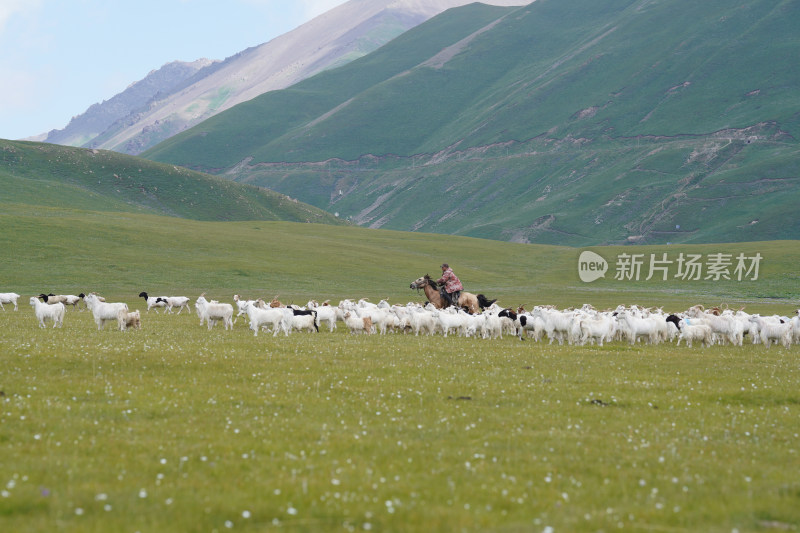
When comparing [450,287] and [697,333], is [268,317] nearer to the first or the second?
[450,287]

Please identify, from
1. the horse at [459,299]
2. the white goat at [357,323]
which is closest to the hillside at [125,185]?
the horse at [459,299]

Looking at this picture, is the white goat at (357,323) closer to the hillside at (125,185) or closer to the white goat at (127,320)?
the white goat at (127,320)

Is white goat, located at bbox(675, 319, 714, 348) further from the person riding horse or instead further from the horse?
the person riding horse

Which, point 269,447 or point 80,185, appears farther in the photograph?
point 80,185

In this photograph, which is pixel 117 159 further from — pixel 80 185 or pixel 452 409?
pixel 452 409

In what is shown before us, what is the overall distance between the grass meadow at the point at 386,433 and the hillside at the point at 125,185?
136 meters

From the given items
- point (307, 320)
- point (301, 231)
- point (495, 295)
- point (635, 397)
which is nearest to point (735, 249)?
point (495, 295)

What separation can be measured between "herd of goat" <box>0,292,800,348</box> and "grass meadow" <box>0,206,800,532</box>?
1.37m

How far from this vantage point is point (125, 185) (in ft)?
586

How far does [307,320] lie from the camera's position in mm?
Result: 32844

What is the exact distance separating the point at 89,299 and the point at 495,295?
141 ft

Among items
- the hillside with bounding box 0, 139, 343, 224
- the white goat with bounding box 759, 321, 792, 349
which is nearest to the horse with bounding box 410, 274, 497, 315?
the white goat with bounding box 759, 321, 792, 349

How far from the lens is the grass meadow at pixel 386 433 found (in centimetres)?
888

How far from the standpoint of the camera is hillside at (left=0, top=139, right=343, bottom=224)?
15475cm
